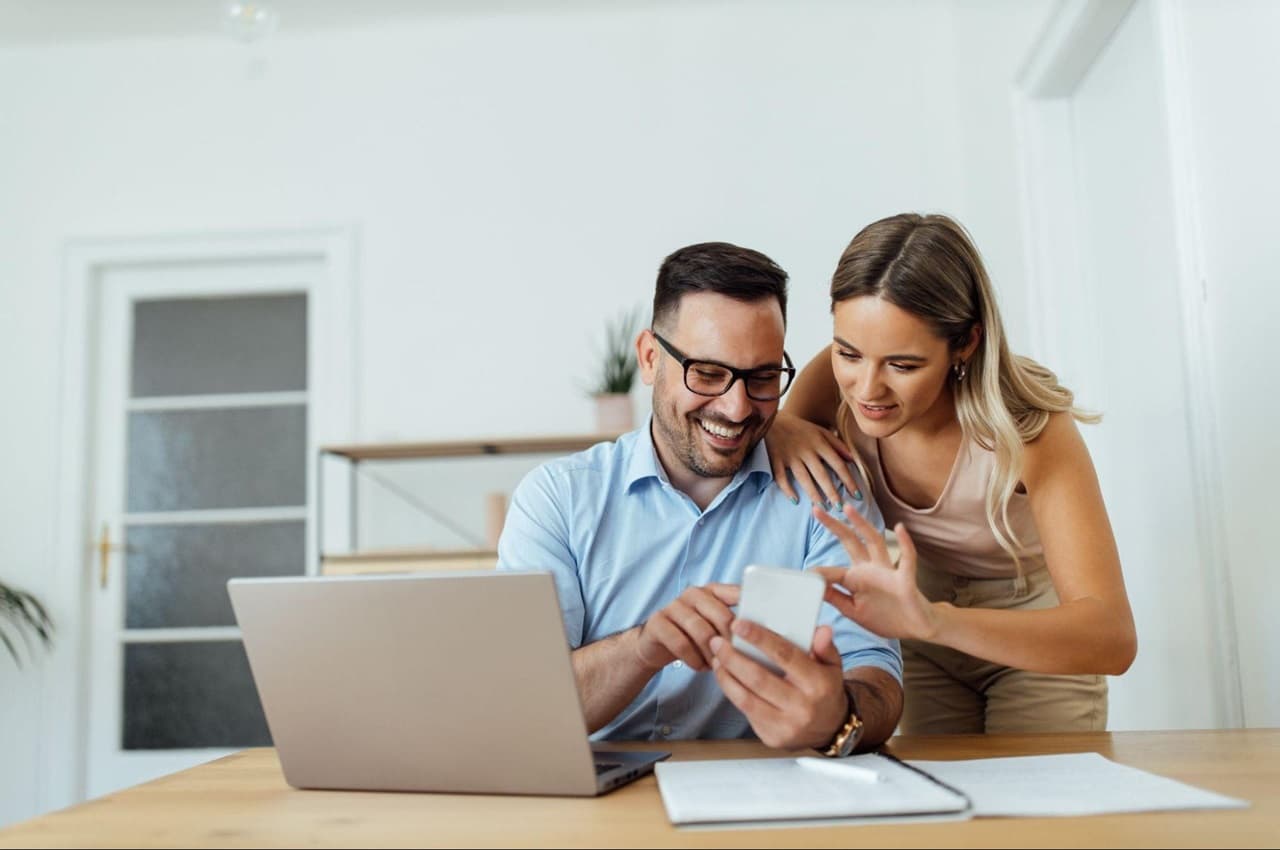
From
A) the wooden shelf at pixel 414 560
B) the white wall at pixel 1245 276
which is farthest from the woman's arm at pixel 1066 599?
the wooden shelf at pixel 414 560

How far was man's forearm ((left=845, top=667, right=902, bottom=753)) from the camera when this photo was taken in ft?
3.88

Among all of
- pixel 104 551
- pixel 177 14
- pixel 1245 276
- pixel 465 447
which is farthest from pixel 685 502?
pixel 177 14

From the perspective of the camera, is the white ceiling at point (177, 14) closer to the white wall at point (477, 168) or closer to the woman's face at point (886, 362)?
the white wall at point (477, 168)

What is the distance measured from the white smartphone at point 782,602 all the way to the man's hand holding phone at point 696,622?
0.08 meters

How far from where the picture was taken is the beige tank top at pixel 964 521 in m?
1.61

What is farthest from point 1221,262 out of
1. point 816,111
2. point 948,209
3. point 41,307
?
point 41,307

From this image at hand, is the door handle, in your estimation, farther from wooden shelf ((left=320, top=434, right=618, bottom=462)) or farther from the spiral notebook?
the spiral notebook

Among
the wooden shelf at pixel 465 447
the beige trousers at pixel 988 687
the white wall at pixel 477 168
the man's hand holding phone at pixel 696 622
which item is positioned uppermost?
the white wall at pixel 477 168

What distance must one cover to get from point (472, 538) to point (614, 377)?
2.45 ft

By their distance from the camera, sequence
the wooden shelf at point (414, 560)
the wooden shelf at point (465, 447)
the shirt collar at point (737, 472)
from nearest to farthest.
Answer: the shirt collar at point (737, 472), the wooden shelf at point (414, 560), the wooden shelf at point (465, 447)

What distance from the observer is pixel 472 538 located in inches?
146

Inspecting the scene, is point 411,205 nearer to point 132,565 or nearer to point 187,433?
point 187,433

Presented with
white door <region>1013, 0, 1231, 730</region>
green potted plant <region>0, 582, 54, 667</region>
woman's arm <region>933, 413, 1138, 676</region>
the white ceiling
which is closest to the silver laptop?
woman's arm <region>933, 413, 1138, 676</region>

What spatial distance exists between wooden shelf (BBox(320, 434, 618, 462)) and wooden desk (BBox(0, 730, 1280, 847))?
87.8 inches
